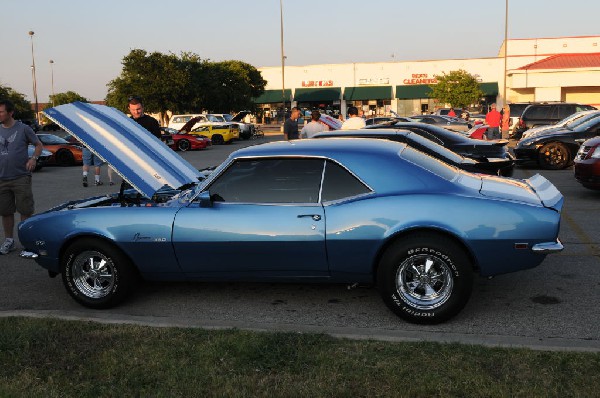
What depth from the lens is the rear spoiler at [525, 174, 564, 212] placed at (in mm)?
4799

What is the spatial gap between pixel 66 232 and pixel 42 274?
5.30 ft

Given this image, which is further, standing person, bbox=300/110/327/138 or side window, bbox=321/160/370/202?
standing person, bbox=300/110/327/138

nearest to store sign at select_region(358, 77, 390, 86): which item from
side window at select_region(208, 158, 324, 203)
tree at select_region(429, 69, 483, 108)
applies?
tree at select_region(429, 69, 483, 108)

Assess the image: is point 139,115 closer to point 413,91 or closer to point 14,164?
point 14,164

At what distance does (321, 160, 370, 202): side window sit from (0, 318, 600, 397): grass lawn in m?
1.14

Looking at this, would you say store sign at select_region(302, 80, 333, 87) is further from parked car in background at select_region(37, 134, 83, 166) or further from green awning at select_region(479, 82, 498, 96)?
parked car in background at select_region(37, 134, 83, 166)

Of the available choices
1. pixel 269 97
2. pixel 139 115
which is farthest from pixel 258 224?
pixel 269 97

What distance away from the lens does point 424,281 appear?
4660 mm

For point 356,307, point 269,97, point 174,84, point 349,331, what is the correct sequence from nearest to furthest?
point 349,331, point 356,307, point 174,84, point 269,97

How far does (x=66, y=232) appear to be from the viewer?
17.1ft

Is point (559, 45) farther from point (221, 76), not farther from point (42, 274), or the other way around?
point (42, 274)

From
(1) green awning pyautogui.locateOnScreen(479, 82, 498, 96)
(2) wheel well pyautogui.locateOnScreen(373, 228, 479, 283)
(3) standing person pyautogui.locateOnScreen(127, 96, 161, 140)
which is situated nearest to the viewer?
(2) wheel well pyautogui.locateOnScreen(373, 228, 479, 283)

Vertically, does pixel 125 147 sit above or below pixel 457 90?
below

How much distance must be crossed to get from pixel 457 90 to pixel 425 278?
→ 53706 millimetres
